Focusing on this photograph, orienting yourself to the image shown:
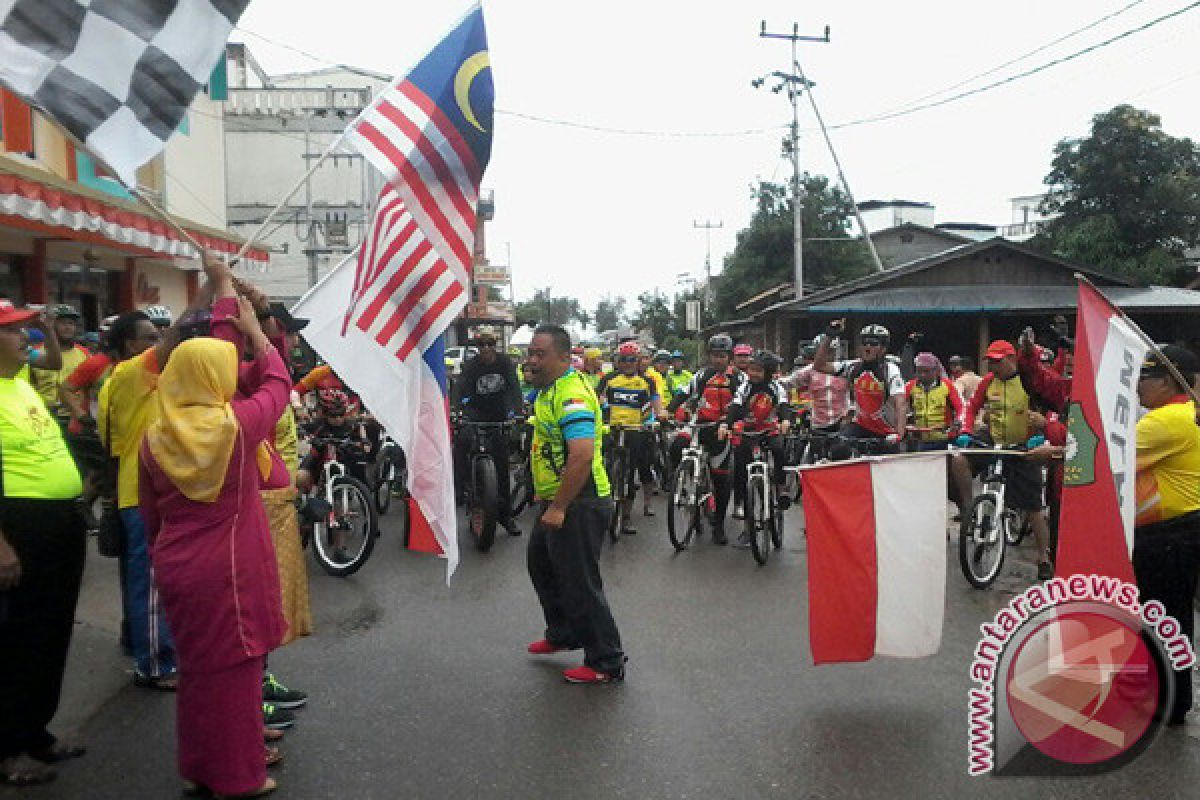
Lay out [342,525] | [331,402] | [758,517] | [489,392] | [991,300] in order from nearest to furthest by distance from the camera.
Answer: [342,525], [331,402], [758,517], [489,392], [991,300]

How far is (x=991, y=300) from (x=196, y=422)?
2653 cm

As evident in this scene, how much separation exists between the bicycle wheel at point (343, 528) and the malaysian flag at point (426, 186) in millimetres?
3374

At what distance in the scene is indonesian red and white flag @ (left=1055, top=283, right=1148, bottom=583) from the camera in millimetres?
4086

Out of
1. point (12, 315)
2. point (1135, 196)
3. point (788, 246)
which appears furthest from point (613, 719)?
point (788, 246)

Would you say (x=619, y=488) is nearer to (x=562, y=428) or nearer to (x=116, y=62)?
(x=562, y=428)

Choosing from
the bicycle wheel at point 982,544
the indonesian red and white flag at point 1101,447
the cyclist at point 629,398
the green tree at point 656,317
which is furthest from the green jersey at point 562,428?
the green tree at point 656,317

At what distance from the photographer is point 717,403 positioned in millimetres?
9797

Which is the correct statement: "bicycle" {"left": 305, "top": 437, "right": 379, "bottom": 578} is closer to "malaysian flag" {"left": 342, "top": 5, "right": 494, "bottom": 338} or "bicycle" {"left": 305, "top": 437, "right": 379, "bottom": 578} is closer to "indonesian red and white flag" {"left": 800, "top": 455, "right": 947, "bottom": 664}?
"malaysian flag" {"left": 342, "top": 5, "right": 494, "bottom": 338}

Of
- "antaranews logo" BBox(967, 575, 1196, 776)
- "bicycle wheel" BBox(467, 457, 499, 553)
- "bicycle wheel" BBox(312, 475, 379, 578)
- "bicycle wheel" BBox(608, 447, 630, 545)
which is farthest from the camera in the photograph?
"bicycle wheel" BBox(608, 447, 630, 545)

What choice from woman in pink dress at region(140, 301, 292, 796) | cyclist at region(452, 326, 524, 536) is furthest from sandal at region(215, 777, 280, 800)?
cyclist at region(452, 326, 524, 536)

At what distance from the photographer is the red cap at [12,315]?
402 cm

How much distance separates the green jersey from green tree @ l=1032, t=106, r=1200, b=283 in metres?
28.7

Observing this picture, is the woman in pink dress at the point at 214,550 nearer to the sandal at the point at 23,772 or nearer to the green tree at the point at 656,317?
the sandal at the point at 23,772

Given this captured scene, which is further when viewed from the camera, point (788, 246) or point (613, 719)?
point (788, 246)
